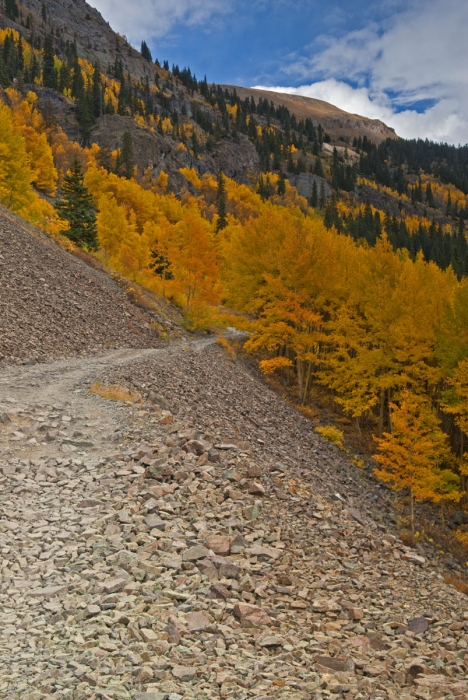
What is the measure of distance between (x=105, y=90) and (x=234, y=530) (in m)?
164

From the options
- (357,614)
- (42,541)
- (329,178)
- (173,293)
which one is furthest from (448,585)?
(329,178)

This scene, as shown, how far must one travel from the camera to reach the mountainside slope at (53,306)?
73.2ft

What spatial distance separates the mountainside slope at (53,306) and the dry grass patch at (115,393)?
6.23 metres

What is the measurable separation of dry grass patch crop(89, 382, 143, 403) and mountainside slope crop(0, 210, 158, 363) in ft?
20.4

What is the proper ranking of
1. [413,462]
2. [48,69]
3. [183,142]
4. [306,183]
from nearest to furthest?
[413,462] < [48,69] < [183,142] < [306,183]

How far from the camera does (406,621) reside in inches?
334

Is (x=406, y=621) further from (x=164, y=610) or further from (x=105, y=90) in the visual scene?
(x=105, y=90)

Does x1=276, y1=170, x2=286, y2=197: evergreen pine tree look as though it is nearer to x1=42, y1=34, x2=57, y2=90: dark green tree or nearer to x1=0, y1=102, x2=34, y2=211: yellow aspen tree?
x1=42, y1=34, x2=57, y2=90: dark green tree

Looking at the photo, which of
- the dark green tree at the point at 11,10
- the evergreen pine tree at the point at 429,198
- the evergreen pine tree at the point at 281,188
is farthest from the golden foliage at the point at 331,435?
the dark green tree at the point at 11,10

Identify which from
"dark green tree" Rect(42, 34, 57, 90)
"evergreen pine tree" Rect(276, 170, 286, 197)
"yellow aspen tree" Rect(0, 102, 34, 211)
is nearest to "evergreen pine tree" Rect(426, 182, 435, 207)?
"evergreen pine tree" Rect(276, 170, 286, 197)

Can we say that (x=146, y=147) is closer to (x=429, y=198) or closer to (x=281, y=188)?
(x=281, y=188)

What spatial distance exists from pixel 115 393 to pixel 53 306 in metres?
12.7

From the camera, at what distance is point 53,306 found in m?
25.9

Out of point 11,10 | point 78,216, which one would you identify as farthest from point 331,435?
point 11,10
